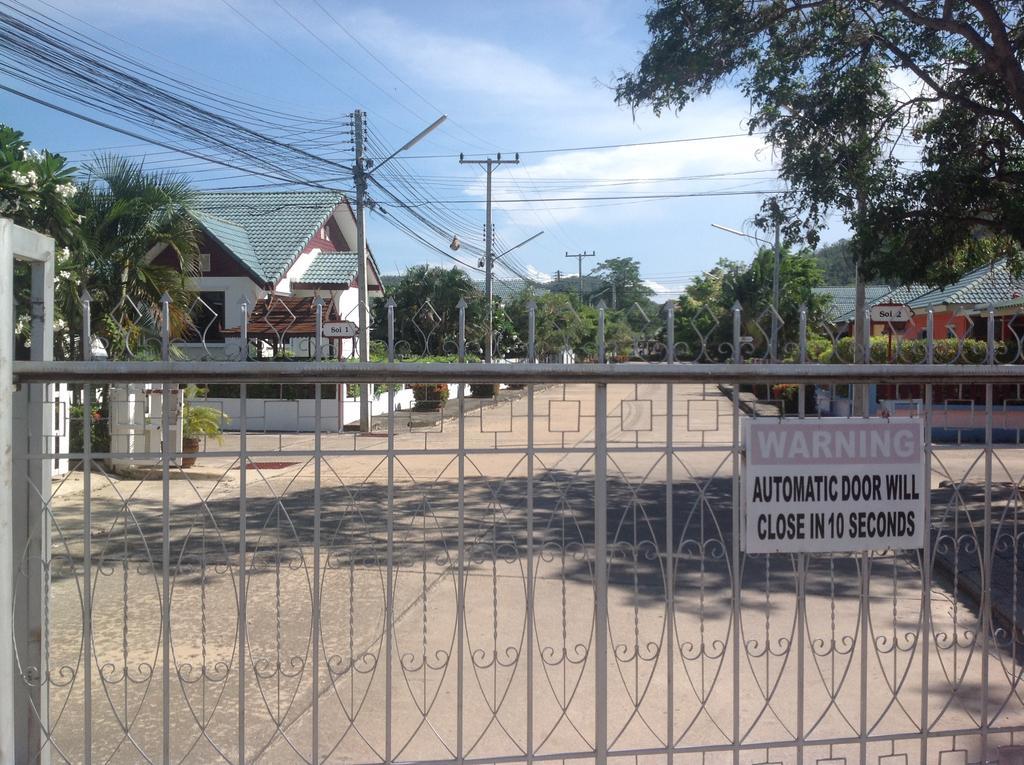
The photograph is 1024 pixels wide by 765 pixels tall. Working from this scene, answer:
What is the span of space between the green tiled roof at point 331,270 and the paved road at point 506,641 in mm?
15968

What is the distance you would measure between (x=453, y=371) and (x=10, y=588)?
184cm

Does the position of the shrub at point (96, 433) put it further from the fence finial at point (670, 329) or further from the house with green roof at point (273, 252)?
the fence finial at point (670, 329)

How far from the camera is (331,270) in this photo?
2759 cm

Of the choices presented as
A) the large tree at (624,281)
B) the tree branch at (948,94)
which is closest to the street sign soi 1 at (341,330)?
the tree branch at (948,94)

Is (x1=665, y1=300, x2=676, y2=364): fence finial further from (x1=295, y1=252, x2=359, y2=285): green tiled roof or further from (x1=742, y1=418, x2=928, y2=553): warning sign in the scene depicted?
(x1=295, y1=252, x2=359, y2=285): green tiled roof

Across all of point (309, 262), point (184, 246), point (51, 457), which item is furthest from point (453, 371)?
point (309, 262)

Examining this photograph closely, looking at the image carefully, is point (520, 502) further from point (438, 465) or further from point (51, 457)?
point (51, 457)

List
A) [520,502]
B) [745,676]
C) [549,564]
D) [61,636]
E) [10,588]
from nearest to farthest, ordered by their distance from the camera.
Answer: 1. [10,588]
2. [745,676]
3. [61,636]
4. [549,564]
5. [520,502]

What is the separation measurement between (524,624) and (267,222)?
82.7ft

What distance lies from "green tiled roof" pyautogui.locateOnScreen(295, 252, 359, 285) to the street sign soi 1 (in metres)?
23.0

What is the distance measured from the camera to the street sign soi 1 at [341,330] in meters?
3.72

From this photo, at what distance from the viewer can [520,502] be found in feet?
41.8

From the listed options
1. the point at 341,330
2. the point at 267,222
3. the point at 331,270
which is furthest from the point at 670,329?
the point at 267,222

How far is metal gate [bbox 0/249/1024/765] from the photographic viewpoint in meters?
3.71
